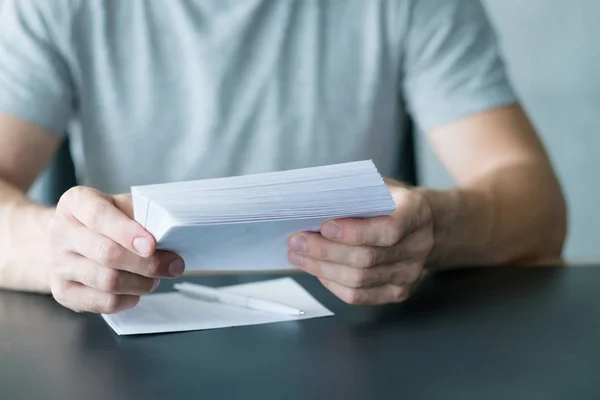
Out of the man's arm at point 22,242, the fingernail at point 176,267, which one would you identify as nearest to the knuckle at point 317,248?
the fingernail at point 176,267

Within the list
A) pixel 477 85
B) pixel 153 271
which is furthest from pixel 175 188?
pixel 477 85

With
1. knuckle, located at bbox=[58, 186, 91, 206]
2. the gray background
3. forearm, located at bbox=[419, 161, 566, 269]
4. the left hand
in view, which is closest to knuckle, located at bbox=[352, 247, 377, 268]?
the left hand

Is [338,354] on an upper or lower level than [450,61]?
lower

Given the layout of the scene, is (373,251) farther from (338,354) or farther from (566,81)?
(566,81)

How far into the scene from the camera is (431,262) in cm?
94

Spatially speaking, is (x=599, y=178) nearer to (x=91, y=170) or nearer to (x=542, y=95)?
(x=542, y=95)

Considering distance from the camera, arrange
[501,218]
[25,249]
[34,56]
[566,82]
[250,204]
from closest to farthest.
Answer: [250,204]
[25,249]
[501,218]
[34,56]
[566,82]

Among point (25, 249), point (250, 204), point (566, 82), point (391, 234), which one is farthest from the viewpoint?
point (566, 82)

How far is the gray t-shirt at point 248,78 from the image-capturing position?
1.17m

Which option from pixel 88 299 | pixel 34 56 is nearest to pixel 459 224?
pixel 88 299

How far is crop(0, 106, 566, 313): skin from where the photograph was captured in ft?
2.26

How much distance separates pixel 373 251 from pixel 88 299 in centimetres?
27

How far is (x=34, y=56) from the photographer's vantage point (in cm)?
112

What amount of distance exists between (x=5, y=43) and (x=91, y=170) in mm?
224
